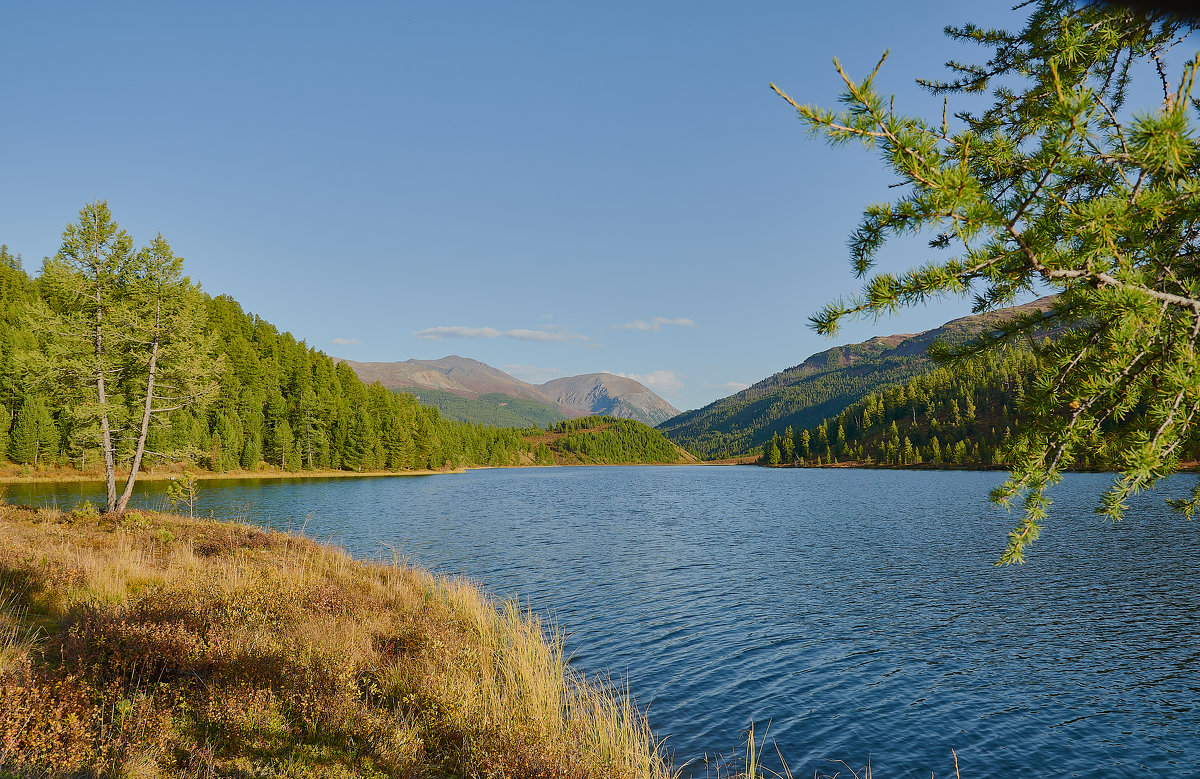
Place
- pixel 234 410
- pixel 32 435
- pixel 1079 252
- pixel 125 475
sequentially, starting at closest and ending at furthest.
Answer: pixel 1079 252
pixel 32 435
pixel 125 475
pixel 234 410

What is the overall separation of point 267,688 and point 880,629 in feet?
56.2

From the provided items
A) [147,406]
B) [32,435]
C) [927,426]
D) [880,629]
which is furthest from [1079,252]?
[927,426]

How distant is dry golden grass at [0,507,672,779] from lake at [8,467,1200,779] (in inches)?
141

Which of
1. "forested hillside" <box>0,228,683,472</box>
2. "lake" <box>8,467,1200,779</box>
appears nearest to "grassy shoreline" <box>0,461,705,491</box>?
"forested hillside" <box>0,228,683,472</box>

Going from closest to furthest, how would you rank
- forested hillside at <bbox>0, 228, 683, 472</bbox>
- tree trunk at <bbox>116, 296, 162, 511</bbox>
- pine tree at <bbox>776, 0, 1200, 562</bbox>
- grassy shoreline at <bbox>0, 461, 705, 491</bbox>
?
1. pine tree at <bbox>776, 0, 1200, 562</bbox>
2. tree trunk at <bbox>116, 296, 162, 511</bbox>
3. forested hillside at <bbox>0, 228, 683, 472</bbox>
4. grassy shoreline at <bbox>0, 461, 705, 491</bbox>

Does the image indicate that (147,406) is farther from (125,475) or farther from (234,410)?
(234,410)

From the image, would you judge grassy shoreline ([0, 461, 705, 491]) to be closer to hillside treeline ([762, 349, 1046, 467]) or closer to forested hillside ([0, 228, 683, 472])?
forested hillside ([0, 228, 683, 472])

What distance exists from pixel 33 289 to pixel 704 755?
131 meters

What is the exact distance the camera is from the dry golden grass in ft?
19.5

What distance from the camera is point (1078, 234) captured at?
3.27 meters

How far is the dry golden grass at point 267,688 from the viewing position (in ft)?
19.5

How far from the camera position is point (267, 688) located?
24.8 feet

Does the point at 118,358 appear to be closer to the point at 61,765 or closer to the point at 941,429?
the point at 61,765

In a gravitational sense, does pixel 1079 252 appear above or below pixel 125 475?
above
